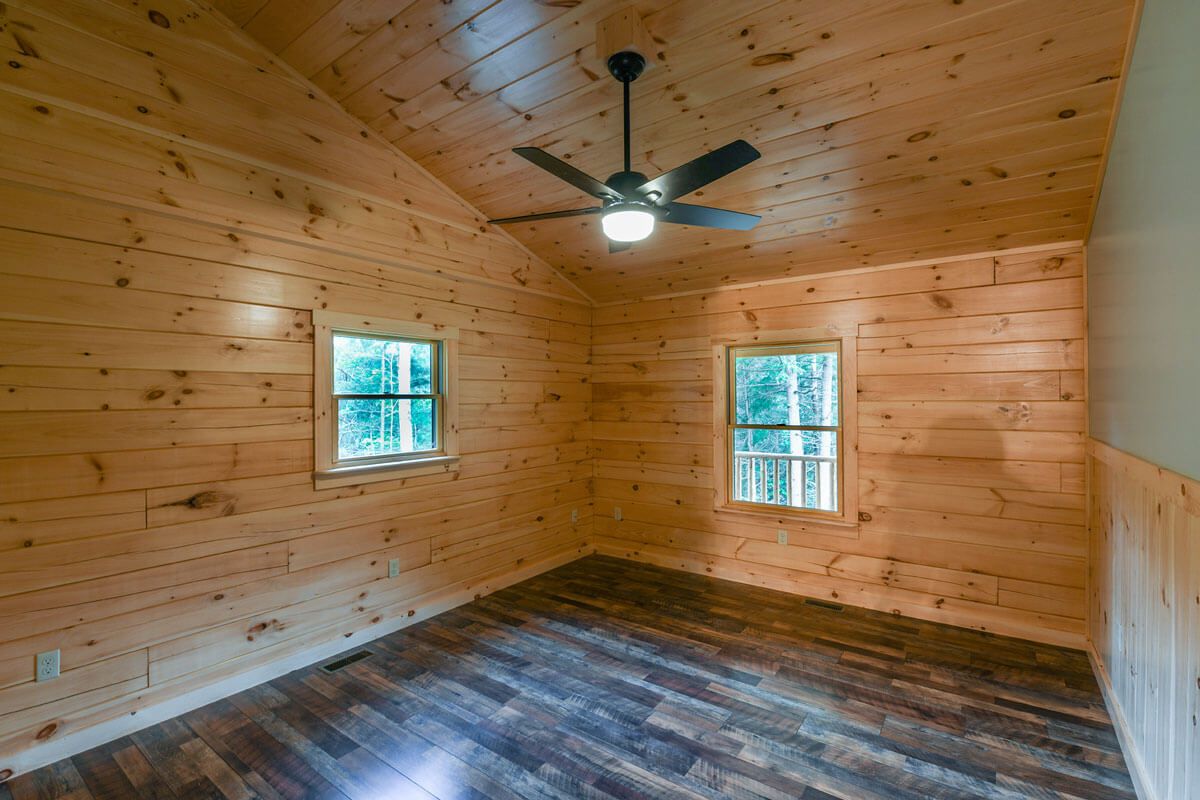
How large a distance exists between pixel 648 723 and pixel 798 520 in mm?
2239

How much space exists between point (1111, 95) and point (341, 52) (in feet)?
12.0

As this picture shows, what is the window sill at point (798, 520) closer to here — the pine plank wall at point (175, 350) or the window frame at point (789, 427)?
the window frame at point (789, 427)

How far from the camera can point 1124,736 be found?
2344 mm

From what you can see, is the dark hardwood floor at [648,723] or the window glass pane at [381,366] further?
the window glass pane at [381,366]

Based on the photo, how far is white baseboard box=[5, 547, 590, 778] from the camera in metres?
2.32

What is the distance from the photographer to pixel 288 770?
228 cm

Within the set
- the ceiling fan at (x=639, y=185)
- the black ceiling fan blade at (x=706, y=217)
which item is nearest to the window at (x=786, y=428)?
the black ceiling fan blade at (x=706, y=217)

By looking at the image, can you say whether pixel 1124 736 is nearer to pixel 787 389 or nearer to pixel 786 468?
pixel 786 468

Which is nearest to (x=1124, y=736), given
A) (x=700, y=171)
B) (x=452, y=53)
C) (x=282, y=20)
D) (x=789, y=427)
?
(x=789, y=427)

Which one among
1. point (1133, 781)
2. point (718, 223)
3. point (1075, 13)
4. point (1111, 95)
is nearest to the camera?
point (1075, 13)

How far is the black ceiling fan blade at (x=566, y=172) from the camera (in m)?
2.07

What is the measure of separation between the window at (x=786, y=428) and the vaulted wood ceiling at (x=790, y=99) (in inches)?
35.8

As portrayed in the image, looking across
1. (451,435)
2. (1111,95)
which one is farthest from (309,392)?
(1111,95)

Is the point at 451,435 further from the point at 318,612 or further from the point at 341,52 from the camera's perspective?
the point at 341,52
